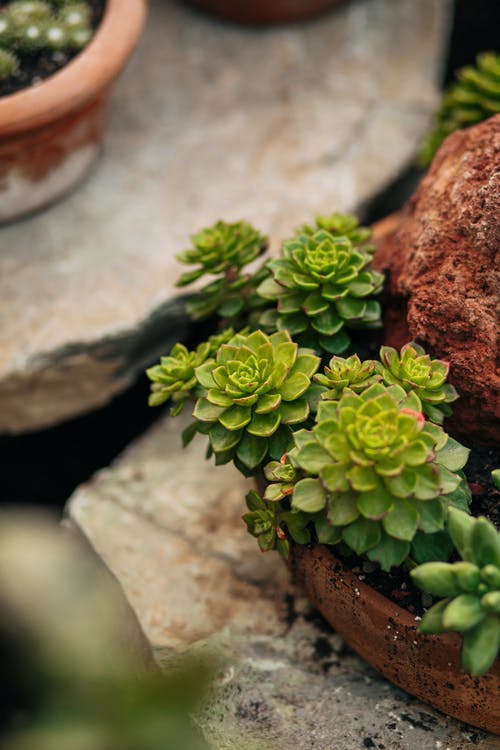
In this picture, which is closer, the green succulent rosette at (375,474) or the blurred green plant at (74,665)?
the blurred green plant at (74,665)

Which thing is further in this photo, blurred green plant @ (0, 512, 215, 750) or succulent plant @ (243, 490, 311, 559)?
succulent plant @ (243, 490, 311, 559)

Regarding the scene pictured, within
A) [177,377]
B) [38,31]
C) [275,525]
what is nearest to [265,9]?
[38,31]

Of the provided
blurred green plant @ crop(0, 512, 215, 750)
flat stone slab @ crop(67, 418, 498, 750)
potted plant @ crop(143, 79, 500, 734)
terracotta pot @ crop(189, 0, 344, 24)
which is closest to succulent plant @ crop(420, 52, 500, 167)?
potted plant @ crop(143, 79, 500, 734)

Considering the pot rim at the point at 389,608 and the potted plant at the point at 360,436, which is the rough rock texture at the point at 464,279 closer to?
the potted plant at the point at 360,436

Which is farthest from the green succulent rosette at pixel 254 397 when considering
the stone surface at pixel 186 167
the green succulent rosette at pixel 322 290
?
the stone surface at pixel 186 167

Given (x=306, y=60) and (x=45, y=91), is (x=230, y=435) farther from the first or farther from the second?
(x=306, y=60)

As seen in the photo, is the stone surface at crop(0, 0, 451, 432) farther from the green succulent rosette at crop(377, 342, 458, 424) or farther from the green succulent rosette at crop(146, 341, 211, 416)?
the green succulent rosette at crop(377, 342, 458, 424)
